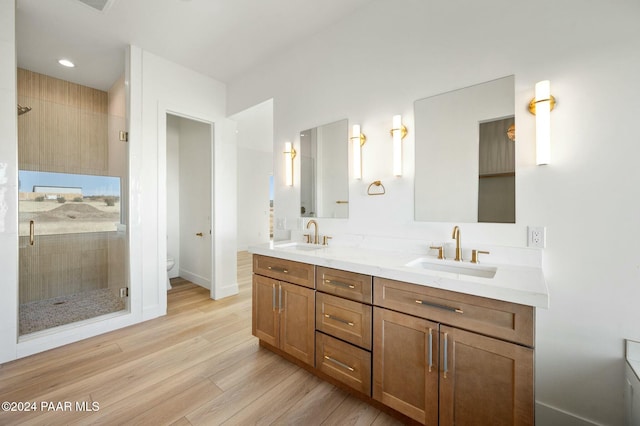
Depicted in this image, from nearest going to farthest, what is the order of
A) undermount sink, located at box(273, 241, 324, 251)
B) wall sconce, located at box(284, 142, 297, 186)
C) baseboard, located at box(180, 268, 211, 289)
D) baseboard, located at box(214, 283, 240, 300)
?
undermount sink, located at box(273, 241, 324, 251) < wall sconce, located at box(284, 142, 297, 186) < baseboard, located at box(214, 283, 240, 300) < baseboard, located at box(180, 268, 211, 289)

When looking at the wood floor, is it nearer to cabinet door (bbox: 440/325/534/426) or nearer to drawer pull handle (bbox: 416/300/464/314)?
cabinet door (bbox: 440/325/534/426)

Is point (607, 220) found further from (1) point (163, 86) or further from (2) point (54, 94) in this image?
(2) point (54, 94)

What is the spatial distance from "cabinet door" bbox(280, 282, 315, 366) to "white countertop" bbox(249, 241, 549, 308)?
25 cm

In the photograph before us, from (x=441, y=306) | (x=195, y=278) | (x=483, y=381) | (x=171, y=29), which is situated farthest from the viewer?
(x=195, y=278)

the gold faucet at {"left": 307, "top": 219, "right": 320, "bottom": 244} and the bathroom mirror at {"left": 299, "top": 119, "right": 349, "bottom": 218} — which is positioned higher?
the bathroom mirror at {"left": 299, "top": 119, "right": 349, "bottom": 218}

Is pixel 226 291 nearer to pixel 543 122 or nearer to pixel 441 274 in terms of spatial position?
pixel 441 274

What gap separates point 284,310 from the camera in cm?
196

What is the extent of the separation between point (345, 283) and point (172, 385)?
1.39 metres

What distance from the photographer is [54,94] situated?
3359mm

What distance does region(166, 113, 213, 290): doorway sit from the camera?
12.0 ft

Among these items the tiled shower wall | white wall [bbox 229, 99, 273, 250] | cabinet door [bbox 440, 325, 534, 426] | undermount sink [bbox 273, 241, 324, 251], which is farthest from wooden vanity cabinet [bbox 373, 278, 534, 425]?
white wall [bbox 229, 99, 273, 250]

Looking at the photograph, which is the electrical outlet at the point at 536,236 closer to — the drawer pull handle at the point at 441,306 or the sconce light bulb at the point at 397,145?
the drawer pull handle at the point at 441,306

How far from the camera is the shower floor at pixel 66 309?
238 centimetres

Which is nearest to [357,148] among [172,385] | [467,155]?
[467,155]
